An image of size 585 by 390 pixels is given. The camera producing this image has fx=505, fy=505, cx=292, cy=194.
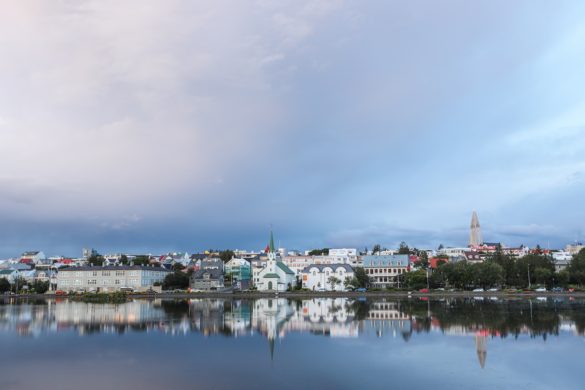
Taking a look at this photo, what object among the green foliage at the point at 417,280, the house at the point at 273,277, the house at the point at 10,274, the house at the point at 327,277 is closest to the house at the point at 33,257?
the house at the point at 10,274

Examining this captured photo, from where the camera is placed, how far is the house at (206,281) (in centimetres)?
9588

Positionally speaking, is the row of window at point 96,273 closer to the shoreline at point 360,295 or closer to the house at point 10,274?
the shoreline at point 360,295

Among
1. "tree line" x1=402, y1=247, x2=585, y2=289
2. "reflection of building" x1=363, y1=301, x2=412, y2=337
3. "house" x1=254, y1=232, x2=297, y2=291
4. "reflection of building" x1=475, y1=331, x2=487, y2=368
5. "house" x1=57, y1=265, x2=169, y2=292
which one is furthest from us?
"house" x1=57, y1=265, x2=169, y2=292

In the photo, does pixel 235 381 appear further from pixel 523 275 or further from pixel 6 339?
pixel 523 275

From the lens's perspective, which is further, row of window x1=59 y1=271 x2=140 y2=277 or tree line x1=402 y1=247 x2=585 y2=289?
row of window x1=59 y1=271 x2=140 y2=277

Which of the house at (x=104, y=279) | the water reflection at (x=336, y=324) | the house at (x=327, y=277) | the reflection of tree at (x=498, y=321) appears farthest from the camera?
the house at (x=104, y=279)

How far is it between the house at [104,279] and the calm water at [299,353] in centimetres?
5845

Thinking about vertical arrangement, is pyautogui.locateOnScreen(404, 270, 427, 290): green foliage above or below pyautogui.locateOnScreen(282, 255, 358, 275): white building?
below

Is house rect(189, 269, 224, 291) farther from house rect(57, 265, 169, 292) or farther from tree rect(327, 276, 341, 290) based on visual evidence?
tree rect(327, 276, 341, 290)

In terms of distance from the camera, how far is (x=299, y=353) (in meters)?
24.3

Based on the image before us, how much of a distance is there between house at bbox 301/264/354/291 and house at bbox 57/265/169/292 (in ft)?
99.5

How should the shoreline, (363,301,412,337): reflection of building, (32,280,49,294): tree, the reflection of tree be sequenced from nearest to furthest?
the reflection of tree < (363,301,412,337): reflection of building < the shoreline < (32,280,49,294): tree

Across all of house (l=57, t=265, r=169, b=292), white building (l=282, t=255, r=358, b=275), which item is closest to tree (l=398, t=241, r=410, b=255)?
white building (l=282, t=255, r=358, b=275)

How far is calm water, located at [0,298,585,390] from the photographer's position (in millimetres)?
18422
